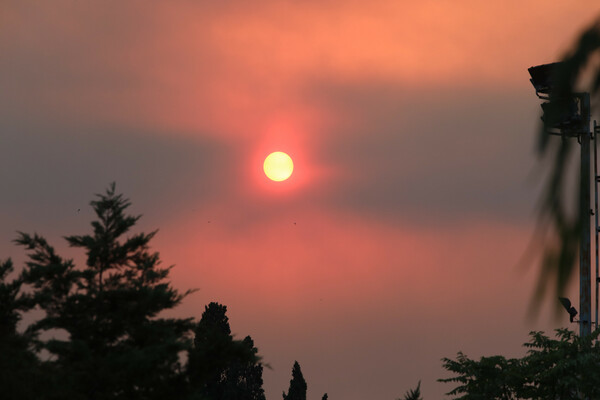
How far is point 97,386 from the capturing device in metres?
27.8

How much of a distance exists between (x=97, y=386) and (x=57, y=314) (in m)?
3.21

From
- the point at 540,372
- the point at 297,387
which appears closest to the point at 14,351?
the point at 540,372

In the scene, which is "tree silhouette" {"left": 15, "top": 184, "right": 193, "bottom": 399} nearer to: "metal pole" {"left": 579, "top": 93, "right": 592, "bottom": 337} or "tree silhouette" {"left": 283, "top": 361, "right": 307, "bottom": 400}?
"metal pole" {"left": 579, "top": 93, "right": 592, "bottom": 337}

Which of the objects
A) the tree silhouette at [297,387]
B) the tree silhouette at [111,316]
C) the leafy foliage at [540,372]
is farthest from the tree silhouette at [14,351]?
the tree silhouette at [297,387]

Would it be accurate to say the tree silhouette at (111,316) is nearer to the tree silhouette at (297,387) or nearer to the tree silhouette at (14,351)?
the tree silhouette at (14,351)

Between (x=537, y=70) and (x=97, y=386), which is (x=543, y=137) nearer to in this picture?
(x=537, y=70)

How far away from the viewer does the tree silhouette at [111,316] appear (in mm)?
27922

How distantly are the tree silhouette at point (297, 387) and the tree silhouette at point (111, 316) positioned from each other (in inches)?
1428

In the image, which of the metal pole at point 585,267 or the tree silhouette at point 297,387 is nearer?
the metal pole at point 585,267

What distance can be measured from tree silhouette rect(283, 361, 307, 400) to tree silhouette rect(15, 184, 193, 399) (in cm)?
3627

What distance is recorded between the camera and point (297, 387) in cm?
6644

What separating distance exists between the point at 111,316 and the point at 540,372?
67.1 ft

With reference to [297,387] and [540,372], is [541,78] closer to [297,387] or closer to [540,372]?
[540,372]

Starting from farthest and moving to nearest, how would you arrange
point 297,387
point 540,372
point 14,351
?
point 297,387 < point 540,372 < point 14,351
